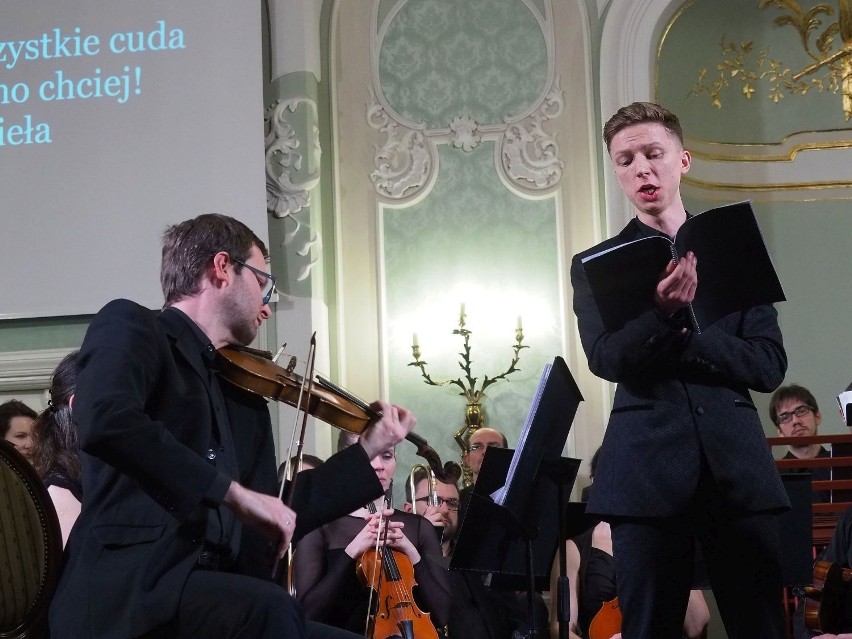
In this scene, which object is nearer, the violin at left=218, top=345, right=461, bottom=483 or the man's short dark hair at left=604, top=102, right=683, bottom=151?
the violin at left=218, top=345, right=461, bottom=483

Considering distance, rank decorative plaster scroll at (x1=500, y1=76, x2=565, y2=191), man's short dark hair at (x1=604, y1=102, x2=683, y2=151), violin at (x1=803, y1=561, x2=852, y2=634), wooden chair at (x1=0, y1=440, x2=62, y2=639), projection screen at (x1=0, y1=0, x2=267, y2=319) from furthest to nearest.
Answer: decorative plaster scroll at (x1=500, y1=76, x2=565, y2=191) → projection screen at (x1=0, y1=0, x2=267, y2=319) → violin at (x1=803, y1=561, x2=852, y2=634) → man's short dark hair at (x1=604, y1=102, x2=683, y2=151) → wooden chair at (x1=0, y1=440, x2=62, y2=639)

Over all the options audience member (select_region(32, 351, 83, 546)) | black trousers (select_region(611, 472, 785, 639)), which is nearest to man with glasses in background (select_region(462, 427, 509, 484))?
audience member (select_region(32, 351, 83, 546))

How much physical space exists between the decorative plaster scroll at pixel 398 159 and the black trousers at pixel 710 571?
178 inches

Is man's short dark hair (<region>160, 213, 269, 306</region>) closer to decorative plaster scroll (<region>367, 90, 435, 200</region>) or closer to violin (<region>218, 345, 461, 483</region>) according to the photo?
violin (<region>218, 345, 461, 483</region>)

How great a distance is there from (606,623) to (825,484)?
38.8 inches

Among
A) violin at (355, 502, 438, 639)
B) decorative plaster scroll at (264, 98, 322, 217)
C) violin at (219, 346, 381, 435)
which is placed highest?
decorative plaster scroll at (264, 98, 322, 217)

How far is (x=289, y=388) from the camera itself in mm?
2396

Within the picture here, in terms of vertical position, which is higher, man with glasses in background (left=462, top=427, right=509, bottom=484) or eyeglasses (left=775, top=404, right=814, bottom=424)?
eyeglasses (left=775, top=404, right=814, bottom=424)

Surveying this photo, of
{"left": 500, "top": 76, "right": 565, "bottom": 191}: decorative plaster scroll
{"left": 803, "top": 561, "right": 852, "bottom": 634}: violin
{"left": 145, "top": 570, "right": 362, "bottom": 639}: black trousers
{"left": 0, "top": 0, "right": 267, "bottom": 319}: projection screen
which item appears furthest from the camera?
{"left": 500, "top": 76, "right": 565, "bottom": 191}: decorative plaster scroll

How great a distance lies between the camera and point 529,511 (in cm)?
290

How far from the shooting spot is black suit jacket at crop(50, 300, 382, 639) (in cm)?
198

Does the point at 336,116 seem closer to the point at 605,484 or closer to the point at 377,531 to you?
the point at 377,531

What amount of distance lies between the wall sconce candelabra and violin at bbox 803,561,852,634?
9.01 feet

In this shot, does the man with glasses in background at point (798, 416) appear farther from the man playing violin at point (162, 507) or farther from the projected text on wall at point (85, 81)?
the man playing violin at point (162, 507)
